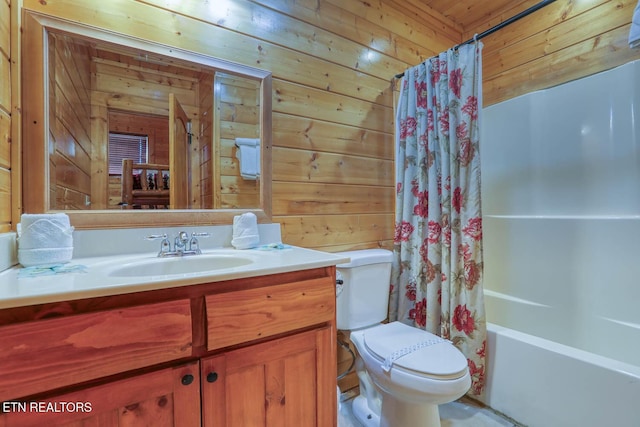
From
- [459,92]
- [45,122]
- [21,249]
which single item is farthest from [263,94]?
[21,249]

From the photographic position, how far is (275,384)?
0.87m

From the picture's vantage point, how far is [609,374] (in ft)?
3.72

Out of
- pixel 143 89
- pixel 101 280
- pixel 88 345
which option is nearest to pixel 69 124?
pixel 143 89

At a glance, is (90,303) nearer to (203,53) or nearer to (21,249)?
(21,249)

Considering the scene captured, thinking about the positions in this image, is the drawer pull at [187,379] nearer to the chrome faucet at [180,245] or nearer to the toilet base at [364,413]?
the chrome faucet at [180,245]

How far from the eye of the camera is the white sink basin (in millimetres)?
972

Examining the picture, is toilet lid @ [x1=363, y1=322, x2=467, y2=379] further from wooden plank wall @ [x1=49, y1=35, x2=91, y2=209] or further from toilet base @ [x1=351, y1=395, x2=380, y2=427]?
wooden plank wall @ [x1=49, y1=35, x2=91, y2=209]

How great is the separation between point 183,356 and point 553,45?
2.64m

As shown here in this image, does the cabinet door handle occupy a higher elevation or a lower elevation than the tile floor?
higher

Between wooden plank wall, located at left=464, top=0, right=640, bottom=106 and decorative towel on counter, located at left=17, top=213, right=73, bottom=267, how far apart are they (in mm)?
2666

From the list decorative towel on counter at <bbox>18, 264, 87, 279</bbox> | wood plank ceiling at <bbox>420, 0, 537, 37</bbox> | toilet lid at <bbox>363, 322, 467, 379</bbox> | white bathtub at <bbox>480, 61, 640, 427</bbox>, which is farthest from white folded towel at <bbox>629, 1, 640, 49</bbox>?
decorative towel on counter at <bbox>18, 264, 87, 279</bbox>

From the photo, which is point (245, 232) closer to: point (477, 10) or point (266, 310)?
point (266, 310)

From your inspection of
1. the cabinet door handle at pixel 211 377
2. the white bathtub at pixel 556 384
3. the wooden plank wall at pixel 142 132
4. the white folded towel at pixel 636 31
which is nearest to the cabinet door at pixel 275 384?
the cabinet door handle at pixel 211 377

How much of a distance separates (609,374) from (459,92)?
1.34 m
